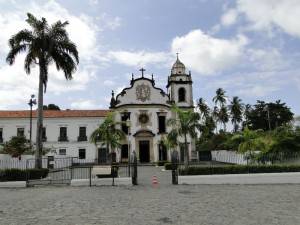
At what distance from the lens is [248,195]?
1313 cm

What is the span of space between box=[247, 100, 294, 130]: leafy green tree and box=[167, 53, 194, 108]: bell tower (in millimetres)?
30968

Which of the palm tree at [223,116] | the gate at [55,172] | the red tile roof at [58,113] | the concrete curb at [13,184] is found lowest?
the concrete curb at [13,184]

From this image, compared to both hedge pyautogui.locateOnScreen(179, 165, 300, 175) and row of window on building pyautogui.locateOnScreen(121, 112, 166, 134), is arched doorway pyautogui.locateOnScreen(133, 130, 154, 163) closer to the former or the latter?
row of window on building pyautogui.locateOnScreen(121, 112, 166, 134)

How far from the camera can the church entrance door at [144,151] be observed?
4462 cm

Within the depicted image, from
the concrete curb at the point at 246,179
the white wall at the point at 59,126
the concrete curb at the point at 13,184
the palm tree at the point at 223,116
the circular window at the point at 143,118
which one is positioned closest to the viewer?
the concrete curb at the point at 246,179

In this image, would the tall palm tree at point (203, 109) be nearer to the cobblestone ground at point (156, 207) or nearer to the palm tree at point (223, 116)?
the palm tree at point (223, 116)

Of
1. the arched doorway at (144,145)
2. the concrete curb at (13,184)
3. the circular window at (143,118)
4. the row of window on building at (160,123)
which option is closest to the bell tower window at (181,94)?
the row of window on building at (160,123)

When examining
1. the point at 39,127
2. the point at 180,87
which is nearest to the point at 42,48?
the point at 39,127

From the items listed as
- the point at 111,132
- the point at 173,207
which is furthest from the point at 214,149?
the point at 173,207

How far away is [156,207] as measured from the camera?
10625 millimetres

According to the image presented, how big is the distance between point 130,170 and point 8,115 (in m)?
34.2

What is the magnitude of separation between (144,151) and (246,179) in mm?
27809

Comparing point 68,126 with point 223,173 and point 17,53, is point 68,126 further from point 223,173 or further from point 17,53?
point 223,173

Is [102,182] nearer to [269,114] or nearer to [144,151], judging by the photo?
[144,151]
